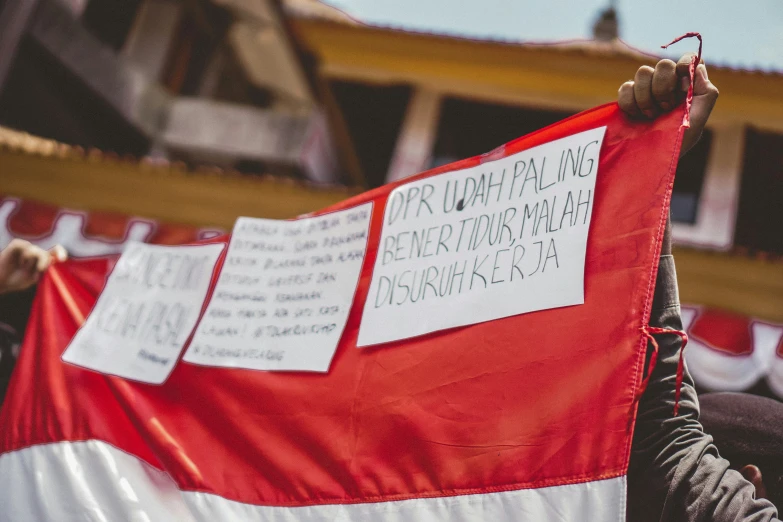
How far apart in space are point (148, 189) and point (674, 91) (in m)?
4.67

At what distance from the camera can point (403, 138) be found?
734 centimetres

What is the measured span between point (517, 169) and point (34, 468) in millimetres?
1497

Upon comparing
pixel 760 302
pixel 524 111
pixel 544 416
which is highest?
pixel 524 111

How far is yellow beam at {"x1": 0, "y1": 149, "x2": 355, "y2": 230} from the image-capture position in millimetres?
5199

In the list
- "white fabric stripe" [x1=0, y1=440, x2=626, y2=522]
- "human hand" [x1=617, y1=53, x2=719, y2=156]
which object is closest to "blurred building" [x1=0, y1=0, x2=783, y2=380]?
"human hand" [x1=617, y1=53, x2=719, y2=156]

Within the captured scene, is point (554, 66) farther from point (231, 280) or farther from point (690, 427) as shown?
point (690, 427)

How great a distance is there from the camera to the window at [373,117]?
7.89 metres

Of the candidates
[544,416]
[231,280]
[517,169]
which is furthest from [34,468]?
[517,169]

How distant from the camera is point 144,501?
162cm

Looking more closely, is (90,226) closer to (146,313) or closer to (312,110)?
(146,313)

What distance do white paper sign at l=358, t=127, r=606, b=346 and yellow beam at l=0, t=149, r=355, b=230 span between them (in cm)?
352

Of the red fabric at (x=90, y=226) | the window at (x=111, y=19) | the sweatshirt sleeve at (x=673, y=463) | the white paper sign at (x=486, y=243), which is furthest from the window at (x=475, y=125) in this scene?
Answer: the sweatshirt sleeve at (x=673, y=463)

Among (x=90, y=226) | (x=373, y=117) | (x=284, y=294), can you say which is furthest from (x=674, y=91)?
(x=373, y=117)

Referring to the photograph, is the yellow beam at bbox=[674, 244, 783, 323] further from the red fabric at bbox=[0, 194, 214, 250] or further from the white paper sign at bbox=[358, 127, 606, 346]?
the red fabric at bbox=[0, 194, 214, 250]
